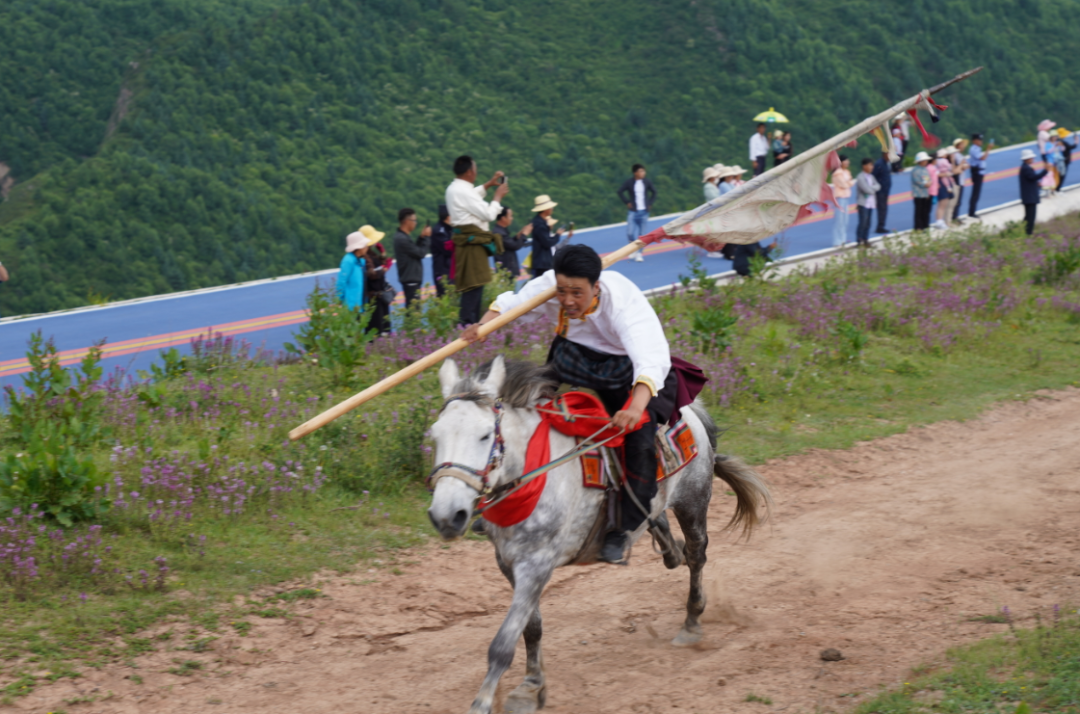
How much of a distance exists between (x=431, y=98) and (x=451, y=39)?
13.6ft

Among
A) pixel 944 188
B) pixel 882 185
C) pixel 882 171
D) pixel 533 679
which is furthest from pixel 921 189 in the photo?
pixel 533 679

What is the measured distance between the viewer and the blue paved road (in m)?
16.4

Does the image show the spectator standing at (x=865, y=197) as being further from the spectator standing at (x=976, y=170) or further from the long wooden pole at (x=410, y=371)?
the long wooden pole at (x=410, y=371)

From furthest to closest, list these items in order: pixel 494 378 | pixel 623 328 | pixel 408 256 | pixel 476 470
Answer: pixel 408 256 < pixel 623 328 < pixel 494 378 < pixel 476 470

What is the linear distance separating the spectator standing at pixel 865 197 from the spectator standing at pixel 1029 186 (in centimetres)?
343

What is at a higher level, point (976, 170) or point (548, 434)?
point (976, 170)

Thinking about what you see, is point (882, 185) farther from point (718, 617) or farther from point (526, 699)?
point (526, 699)

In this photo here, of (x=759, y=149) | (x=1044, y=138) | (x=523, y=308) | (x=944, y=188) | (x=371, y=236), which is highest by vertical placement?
(x=759, y=149)

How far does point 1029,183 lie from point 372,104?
2633 cm

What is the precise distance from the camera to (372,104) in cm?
4012

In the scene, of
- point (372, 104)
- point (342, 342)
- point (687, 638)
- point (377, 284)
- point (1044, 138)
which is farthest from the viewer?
point (372, 104)

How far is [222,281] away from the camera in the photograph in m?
29.1

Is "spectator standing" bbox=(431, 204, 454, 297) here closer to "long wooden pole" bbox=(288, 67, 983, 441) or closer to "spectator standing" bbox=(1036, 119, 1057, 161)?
"long wooden pole" bbox=(288, 67, 983, 441)

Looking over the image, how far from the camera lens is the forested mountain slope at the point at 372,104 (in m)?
30.5
